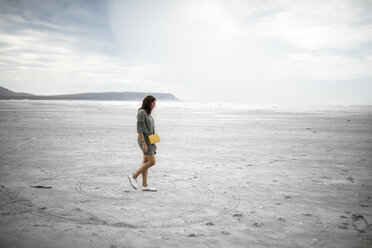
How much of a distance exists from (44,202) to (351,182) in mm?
7176

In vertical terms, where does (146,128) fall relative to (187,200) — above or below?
above

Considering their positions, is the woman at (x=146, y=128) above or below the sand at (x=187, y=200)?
above

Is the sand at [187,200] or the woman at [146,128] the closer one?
the sand at [187,200]

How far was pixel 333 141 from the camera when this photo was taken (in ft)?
44.7

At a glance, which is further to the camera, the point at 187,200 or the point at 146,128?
the point at 146,128

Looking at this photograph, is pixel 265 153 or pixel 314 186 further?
pixel 265 153

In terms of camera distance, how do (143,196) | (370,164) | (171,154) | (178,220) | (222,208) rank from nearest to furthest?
(178,220), (222,208), (143,196), (370,164), (171,154)

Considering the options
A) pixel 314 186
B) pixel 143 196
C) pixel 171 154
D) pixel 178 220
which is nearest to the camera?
pixel 178 220

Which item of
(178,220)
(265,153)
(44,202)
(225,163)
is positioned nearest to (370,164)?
(265,153)

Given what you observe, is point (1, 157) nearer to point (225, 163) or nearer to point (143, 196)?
point (143, 196)

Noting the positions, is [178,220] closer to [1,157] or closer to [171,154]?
[171,154]

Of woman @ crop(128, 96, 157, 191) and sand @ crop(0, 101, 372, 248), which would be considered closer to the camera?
sand @ crop(0, 101, 372, 248)

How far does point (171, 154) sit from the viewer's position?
10.0m

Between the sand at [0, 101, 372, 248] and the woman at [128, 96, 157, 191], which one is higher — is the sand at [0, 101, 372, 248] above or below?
below
